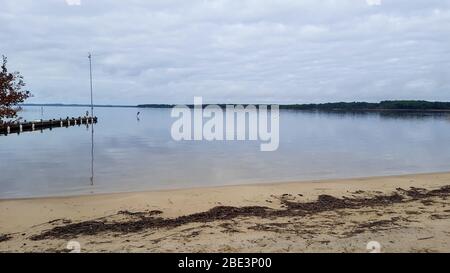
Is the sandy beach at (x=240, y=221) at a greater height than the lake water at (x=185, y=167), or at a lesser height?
greater

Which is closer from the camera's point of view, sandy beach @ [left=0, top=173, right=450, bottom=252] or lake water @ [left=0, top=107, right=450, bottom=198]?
sandy beach @ [left=0, top=173, right=450, bottom=252]

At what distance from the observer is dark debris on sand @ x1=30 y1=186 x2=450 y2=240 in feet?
27.2

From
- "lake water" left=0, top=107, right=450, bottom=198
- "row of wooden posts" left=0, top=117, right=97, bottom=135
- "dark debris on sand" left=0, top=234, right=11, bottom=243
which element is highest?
"row of wooden posts" left=0, top=117, right=97, bottom=135

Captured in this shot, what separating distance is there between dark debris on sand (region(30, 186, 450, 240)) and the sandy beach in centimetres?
2

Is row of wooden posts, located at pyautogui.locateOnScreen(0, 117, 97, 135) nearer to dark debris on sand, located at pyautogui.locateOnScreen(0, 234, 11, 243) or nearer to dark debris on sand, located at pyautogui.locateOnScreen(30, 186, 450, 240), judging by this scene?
dark debris on sand, located at pyautogui.locateOnScreen(0, 234, 11, 243)

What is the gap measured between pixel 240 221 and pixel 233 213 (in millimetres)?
948

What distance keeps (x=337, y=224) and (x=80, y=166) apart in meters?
17.2

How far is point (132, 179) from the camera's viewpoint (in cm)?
1769

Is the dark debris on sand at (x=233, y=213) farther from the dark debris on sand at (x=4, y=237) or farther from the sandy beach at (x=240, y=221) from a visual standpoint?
the dark debris on sand at (x=4, y=237)

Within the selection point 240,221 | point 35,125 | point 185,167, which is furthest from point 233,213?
point 35,125

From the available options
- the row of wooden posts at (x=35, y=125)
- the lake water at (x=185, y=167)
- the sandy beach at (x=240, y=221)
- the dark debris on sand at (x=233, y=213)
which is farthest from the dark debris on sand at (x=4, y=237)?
the row of wooden posts at (x=35, y=125)

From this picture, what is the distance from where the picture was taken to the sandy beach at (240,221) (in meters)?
6.89

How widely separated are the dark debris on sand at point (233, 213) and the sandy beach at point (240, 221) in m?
0.02

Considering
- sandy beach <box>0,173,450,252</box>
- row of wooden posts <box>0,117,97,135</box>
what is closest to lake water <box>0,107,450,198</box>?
sandy beach <box>0,173,450,252</box>
